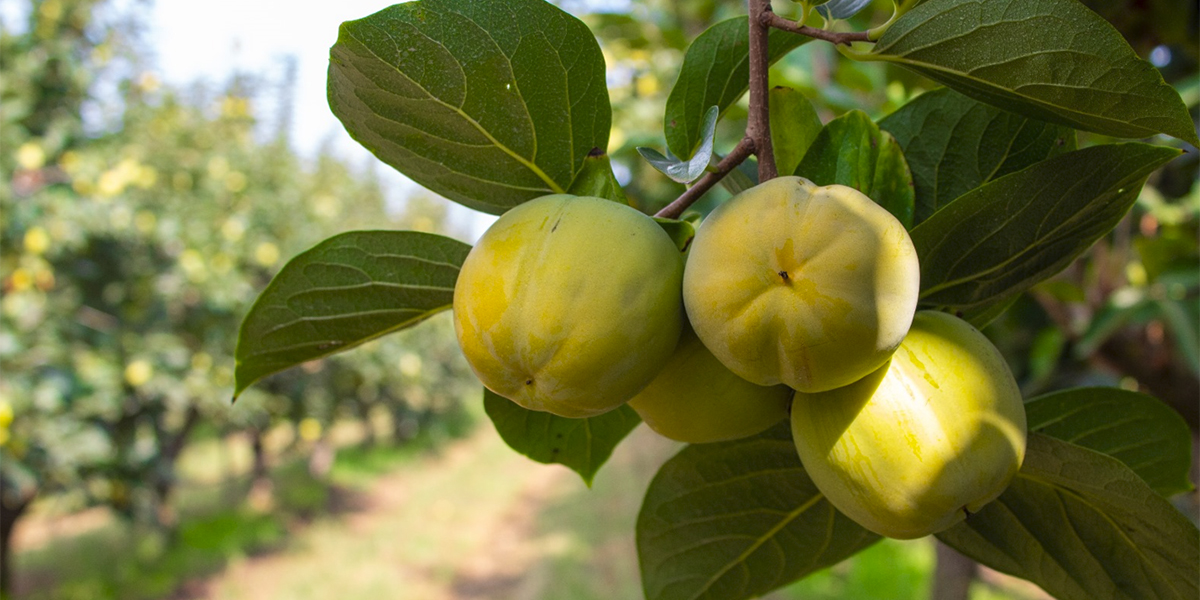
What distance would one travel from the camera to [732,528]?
0.85 m

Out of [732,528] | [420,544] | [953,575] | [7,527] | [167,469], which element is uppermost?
[732,528]

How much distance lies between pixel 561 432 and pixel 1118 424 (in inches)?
22.4

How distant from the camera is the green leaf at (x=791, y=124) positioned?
77 cm

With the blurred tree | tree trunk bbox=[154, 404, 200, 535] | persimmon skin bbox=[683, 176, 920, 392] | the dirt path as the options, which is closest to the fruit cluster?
persimmon skin bbox=[683, 176, 920, 392]

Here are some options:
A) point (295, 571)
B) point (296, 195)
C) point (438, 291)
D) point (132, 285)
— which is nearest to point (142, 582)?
point (295, 571)

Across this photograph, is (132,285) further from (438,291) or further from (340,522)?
(438,291)

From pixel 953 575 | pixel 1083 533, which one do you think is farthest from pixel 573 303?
pixel 953 575

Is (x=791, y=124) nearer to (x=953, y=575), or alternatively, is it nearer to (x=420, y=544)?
(x=953, y=575)

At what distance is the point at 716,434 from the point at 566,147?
28 cm

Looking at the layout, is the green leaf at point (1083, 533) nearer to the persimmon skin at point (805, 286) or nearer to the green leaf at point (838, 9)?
the persimmon skin at point (805, 286)

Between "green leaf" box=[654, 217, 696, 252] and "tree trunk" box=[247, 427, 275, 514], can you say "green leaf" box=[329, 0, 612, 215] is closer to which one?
"green leaf" box=[654, 217, 696, 252]

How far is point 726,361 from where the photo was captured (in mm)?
589

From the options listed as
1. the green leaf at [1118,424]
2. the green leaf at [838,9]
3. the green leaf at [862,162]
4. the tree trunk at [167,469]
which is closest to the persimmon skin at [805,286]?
the green leaf at [862,162]

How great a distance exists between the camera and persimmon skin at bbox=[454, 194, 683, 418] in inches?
22.9
